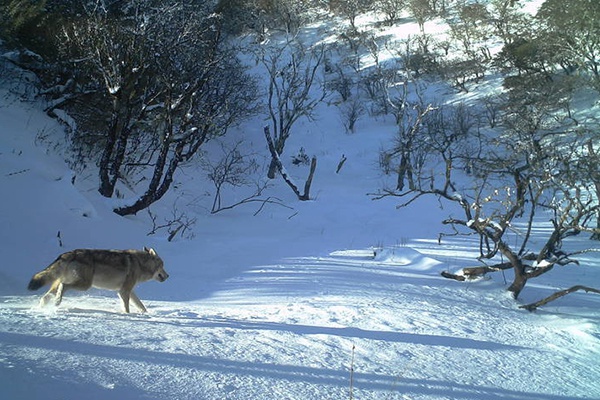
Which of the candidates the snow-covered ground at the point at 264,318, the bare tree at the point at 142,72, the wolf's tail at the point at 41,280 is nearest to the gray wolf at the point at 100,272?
the wolf's tail at the point at 41,280

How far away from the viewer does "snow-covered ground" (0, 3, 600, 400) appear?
3.07m

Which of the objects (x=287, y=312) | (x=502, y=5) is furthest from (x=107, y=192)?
(x=502, y=5)

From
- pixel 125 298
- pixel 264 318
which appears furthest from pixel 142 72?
pixel 264 318

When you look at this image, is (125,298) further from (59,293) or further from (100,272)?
(59,293)

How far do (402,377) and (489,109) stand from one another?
29925 mm

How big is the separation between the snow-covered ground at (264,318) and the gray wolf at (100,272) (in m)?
0.29

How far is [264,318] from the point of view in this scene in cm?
521

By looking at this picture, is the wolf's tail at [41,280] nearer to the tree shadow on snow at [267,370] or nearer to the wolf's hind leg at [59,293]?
the wolf's hind leg at [59,293]

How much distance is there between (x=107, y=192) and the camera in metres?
12.4

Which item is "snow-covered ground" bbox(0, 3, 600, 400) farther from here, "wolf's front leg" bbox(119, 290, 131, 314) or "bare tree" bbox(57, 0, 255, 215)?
"bare tree" bbox(57, 0, 255, 215)

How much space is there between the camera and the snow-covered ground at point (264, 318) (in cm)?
307

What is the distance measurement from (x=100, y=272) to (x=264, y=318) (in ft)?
7.05

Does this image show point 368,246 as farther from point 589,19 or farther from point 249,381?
point 589,19

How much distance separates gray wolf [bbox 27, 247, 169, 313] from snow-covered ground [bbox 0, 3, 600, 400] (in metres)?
0.29
